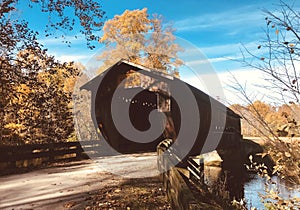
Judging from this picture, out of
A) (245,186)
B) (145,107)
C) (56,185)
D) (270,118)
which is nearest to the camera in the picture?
(270,118)

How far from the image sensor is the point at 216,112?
14547 mm

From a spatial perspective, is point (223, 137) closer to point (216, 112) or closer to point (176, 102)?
point (216, 112)

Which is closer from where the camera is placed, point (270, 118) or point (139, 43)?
point (270, 118)

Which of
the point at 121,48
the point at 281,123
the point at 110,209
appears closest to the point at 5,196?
the point at 110,209

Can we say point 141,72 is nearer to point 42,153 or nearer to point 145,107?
point 42,153

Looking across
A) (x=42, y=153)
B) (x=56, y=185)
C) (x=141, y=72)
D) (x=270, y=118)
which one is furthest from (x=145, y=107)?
(x=270, y=118)

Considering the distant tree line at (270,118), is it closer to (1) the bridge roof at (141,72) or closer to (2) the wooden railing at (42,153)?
(1) the bridge roof at (141,72)

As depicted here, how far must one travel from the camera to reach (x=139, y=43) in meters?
27.7

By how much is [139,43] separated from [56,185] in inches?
864

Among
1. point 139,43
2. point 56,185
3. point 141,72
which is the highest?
→ point 139,43

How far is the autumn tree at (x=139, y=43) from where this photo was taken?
90.6 ft

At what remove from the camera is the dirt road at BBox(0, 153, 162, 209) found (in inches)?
228

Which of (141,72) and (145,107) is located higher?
(141,72)

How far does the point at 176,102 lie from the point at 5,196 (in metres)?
6.53
